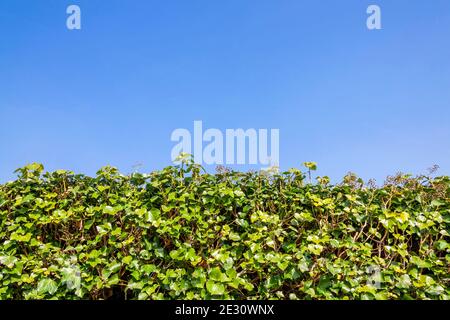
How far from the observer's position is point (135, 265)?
12.6ft

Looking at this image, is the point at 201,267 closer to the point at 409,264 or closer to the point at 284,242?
the point at 284,242

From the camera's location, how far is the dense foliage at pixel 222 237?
12.4 ft

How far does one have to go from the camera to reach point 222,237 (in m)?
3.93

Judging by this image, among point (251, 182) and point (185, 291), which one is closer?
point (185, 291)

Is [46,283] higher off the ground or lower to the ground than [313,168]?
lower

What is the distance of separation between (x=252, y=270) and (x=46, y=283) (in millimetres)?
1998

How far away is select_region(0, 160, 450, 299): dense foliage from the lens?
3.78m

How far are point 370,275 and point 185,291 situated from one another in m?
1.78
